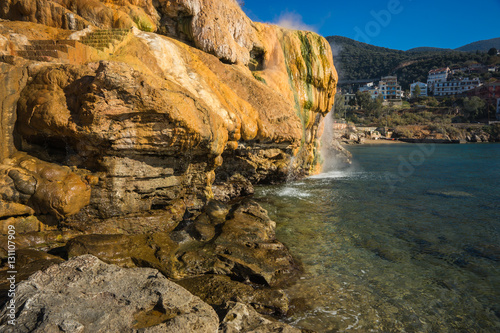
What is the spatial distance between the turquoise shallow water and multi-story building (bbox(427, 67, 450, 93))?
125m

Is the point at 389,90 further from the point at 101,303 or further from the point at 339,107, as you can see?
the point at 101,303

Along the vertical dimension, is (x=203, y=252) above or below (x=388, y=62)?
below

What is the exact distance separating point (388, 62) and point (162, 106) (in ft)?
565

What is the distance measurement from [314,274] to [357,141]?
67.7m

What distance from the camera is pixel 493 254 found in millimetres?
9492

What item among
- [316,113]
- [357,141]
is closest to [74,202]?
[316,113]

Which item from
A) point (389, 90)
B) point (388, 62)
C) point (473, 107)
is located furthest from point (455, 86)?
point (388, 62)

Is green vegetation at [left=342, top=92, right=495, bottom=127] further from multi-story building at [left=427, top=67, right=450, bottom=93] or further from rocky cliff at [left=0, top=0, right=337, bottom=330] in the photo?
rocky cliff at [left=0, top=0, right=337, bottom=330]

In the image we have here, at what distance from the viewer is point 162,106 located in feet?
26.9

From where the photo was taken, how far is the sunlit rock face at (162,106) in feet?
25.8

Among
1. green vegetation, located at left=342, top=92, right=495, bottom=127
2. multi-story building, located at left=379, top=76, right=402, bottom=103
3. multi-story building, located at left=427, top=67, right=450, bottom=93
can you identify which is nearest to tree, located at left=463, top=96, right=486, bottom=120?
green vegetation, located at left=342, top=92, right=495, bottom=127

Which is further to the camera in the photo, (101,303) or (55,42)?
(55,42)

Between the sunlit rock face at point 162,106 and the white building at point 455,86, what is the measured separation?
119 m

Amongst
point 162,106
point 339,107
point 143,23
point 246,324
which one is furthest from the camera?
point 339,107
